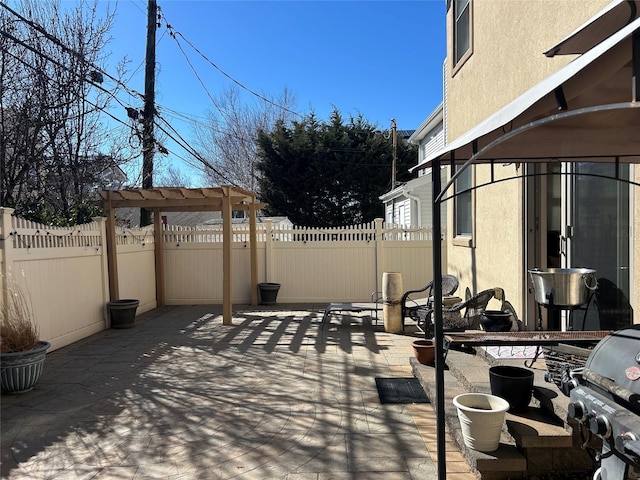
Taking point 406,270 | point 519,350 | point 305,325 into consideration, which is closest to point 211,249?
point 305,325

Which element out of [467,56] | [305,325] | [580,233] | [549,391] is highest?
[467,56]

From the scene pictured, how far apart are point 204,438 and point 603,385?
2.68m

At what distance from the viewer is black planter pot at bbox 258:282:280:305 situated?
31.9 feet

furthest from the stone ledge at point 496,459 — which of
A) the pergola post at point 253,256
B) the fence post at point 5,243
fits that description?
the pergola post at point 253,256

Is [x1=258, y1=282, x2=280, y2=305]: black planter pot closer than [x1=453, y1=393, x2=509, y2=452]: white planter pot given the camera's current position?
No

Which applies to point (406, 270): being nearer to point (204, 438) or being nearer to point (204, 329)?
point (204, 329)

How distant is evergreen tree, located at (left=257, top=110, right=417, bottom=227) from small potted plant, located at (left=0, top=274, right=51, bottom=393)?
15447 millimetres

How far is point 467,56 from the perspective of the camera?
22.7ft

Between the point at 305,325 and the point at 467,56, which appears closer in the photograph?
the point at 467,56

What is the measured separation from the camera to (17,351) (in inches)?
177

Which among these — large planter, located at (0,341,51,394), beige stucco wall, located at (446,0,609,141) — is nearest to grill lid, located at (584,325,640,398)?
beige stucco wall, located at (446,0,609,141)

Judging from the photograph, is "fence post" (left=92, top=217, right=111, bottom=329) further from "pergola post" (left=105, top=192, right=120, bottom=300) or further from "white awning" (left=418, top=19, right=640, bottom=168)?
"white awning" (left=418, top=19, right=640, bottom=168)

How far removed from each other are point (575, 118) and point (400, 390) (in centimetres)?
289

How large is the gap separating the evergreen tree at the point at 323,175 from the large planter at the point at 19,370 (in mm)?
15606
